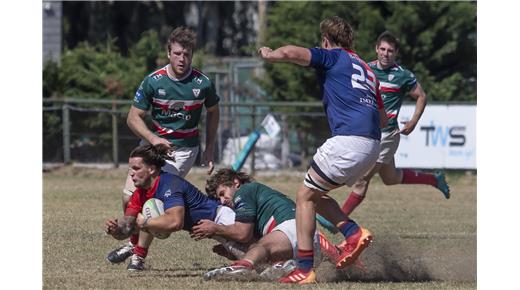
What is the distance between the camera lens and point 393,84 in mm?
11828

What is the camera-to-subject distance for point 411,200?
17516 mm

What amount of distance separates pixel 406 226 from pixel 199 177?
7.69 meters

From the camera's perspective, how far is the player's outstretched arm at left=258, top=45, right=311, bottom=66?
24.7 feet

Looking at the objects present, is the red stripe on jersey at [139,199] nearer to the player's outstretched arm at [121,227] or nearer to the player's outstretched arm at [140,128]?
the player's outstretched arm at [121,227]

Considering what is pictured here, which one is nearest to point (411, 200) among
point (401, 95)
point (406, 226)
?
point (406, 226)

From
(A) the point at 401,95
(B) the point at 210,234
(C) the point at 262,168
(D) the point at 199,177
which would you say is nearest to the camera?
(B) the point at 210,234

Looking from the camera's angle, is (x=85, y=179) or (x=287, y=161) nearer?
(x=85, y=179)

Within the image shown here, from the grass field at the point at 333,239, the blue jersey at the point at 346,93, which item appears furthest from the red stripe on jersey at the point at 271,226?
the blue jersey at the point at 346,93

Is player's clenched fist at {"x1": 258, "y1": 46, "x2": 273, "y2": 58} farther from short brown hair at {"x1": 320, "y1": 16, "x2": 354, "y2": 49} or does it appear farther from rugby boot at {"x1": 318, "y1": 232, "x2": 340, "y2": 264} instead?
rugby boot at {"x1": 318, "y1": 232, "x2": 340, "y2": 264}

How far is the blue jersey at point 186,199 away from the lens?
27.2ft

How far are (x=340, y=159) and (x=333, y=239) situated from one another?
3978mm

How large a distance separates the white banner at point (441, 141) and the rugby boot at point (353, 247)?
1287 cm

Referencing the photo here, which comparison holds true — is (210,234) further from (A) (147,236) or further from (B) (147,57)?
(B) (147,57)

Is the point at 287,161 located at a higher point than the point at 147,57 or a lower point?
lower
